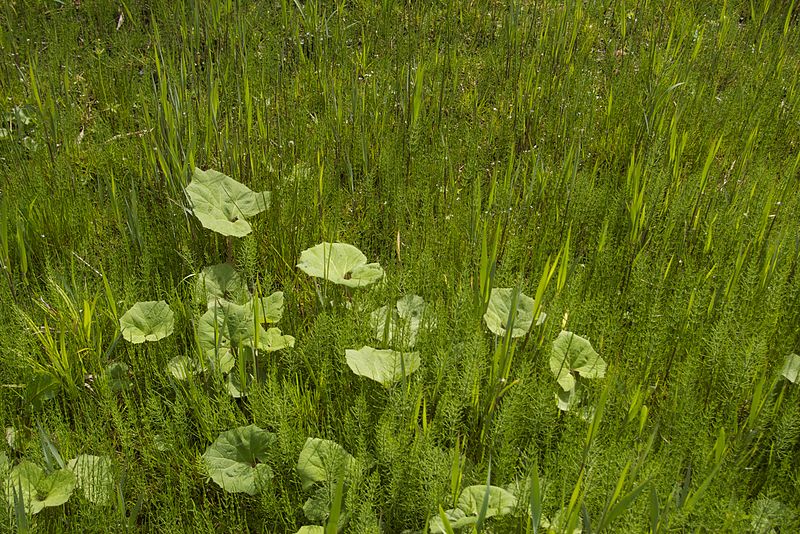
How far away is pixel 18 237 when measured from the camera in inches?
78.2

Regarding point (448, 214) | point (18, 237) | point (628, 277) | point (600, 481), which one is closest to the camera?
point (600, 481)

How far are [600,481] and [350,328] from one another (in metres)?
0.74

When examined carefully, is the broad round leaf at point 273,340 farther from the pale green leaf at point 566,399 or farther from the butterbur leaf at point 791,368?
the butterbur leaf at point 791,368

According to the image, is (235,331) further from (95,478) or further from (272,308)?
(95,478)

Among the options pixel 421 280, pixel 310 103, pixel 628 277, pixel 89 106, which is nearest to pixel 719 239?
pixel 628 277

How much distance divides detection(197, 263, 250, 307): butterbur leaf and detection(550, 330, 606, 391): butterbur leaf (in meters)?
0.91

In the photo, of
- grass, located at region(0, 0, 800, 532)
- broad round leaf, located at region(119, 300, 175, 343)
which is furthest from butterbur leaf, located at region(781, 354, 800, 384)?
broad round leaf, located at region(119, 300, 175, 343)

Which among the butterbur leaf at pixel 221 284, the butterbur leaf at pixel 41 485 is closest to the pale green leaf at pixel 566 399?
the butterbur leaf at pixel 221 284

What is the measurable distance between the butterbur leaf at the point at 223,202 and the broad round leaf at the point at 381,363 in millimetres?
619

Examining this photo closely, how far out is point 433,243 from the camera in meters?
2.22

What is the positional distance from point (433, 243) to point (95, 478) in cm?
120

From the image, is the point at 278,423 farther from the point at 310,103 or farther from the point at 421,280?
the point at 310,103

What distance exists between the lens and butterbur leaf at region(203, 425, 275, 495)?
1.54m

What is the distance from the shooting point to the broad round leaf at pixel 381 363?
166cm
